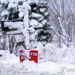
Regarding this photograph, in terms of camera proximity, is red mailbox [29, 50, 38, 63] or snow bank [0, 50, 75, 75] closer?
snow bank [0, 50, 75, 75]

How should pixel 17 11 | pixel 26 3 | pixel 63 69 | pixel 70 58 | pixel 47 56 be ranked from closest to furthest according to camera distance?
pixel 63 69, pixel 70 58, pixel 47 56, pixel 26 3, pixel 17 11

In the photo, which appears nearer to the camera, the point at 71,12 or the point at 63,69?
the point at 63,69

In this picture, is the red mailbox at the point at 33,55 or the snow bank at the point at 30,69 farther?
the red mailbox at the point at 33,55

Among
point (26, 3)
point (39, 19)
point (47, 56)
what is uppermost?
point (26, 3)

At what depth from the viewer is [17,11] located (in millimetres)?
13914

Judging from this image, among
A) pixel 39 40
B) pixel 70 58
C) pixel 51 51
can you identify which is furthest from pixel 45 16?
pixel 70 58

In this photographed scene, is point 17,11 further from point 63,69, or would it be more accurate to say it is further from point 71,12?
point 63,69

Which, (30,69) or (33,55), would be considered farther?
(33,55)

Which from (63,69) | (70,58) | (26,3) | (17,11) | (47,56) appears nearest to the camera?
(63,69)

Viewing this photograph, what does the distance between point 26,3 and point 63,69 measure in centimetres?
736

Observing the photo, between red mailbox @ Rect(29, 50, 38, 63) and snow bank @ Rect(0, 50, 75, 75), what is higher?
red mailbox @ Rect(29, 50, 38, 63)

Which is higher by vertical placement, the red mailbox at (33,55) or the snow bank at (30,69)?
the red mailbox at (33,55)

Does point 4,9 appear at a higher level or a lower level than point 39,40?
higher

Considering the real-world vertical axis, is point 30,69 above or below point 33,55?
below
